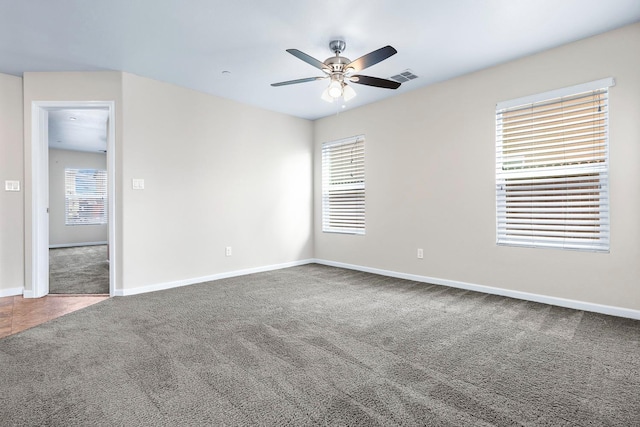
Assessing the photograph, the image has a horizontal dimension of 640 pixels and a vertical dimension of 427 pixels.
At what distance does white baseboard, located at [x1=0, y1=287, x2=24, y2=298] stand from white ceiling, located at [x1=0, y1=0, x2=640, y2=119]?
8.52 feet

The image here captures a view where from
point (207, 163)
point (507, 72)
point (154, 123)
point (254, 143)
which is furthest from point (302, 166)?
point (507, 72)

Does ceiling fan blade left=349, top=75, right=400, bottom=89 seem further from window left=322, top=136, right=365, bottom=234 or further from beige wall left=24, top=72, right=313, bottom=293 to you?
beige wall left=24, top=72, right=313, bottom=293

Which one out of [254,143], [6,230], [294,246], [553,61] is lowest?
[294,246]

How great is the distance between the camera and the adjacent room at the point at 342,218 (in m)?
1.90

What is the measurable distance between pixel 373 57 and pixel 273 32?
1.00 meters

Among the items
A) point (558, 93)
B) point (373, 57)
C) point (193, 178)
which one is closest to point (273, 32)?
point (373, 57)

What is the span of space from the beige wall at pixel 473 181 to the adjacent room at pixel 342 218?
0.08 ft

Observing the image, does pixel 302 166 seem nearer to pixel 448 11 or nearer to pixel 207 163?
pixel 207 163

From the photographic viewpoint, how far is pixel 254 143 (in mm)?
5227

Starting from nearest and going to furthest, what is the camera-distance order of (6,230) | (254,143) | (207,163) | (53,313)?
(53,313) → (6,230) → (207,163) → (254,143)

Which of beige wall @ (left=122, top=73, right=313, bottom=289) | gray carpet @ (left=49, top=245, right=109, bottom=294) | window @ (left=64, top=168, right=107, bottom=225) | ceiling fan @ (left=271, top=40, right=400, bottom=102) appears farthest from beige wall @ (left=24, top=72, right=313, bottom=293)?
window @ (left=64, top=168, right=107, bottom=225)

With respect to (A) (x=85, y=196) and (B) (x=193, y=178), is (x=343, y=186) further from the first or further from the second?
(A) (x=85, y=196)

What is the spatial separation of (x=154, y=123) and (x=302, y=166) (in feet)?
8.33

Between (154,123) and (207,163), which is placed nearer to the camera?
(154,123)
